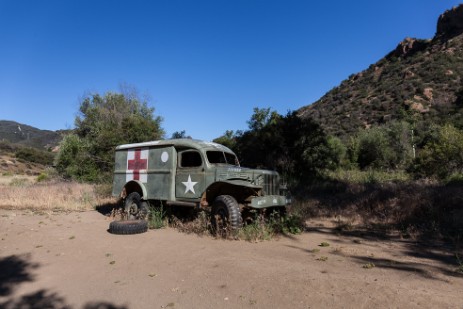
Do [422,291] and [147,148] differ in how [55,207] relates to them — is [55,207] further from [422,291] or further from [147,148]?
[422,291]

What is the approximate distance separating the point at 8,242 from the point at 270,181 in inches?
229

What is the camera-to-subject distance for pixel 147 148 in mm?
9398

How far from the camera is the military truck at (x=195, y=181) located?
7295 mm

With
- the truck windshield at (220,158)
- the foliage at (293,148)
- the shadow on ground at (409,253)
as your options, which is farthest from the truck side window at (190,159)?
the foliage at (293,148)

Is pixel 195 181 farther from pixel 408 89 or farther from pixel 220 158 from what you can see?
pixel 408 89

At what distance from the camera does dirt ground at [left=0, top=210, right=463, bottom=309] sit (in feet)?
12.1

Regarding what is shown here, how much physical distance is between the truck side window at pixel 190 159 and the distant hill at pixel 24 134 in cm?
8172

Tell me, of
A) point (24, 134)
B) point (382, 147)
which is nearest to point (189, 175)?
point (382, 147)

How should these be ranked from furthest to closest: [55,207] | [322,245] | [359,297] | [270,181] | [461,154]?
[461,154]
[55,207]
[270,181]
[322,245]
[359,297]

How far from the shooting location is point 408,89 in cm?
4403

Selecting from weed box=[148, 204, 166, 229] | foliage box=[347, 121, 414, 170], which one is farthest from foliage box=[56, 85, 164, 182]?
foliage box=[347, 121, 414, 170]

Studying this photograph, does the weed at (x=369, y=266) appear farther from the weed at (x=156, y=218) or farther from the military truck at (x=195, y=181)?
the weed at (x=156, y=218)

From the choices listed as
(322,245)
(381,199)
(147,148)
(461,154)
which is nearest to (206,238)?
(322,245)

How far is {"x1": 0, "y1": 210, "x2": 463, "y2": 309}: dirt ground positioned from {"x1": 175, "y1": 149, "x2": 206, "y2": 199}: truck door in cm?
122
